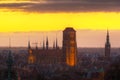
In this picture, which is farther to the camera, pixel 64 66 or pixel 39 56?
pixel 39 56

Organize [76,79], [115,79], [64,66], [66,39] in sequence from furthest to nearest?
[66,39], [64,66], [76,79], [115,79]

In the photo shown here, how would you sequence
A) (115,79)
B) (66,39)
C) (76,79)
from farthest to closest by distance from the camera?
(66,39), (76,79), (115,79)

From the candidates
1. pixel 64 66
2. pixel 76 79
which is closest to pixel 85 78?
pixel 76 79

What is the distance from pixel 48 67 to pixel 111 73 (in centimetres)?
12176

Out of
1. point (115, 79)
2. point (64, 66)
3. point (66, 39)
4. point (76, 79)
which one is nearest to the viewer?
point (115, 79)

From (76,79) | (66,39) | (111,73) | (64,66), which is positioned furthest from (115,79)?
(66,39)

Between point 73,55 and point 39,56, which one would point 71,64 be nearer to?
point 73,55

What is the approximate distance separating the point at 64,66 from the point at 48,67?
39.2ft

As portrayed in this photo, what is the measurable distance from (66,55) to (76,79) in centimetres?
5720

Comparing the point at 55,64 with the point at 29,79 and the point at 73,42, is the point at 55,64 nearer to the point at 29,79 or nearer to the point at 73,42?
the point at 73,42

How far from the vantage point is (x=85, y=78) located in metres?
135

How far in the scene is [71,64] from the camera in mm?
182500

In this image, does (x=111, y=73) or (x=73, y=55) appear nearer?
(x=111, y=73)

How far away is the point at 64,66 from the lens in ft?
596
